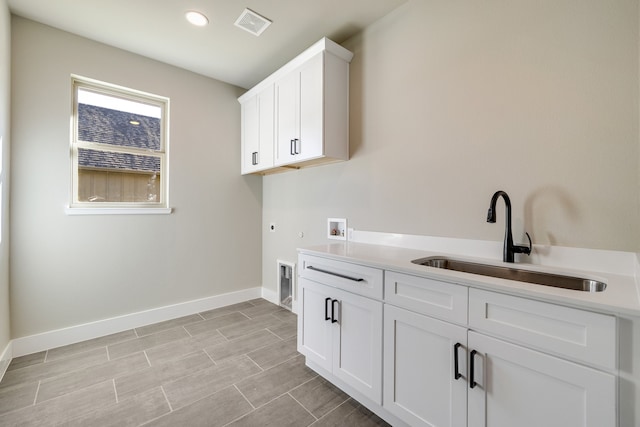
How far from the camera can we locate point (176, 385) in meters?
1.86

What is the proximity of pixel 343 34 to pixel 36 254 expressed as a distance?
3.21m

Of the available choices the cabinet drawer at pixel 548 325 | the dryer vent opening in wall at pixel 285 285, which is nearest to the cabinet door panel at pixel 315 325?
the cabinet drawer at pixel 548 325

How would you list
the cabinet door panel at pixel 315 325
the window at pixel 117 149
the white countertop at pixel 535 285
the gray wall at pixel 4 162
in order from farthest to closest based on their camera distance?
the window at pixel 117 149
the gray wall at pixel 4 162
the cabinet door panel at pixel 315 325
the white countertop at pixel 535 285

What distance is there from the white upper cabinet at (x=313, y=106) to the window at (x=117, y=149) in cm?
132

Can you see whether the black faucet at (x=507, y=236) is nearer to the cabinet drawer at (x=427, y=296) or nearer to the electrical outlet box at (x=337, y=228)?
the cabinet drawer at (x=427, y=296)

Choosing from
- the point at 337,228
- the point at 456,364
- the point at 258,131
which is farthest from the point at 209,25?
the point at 456,364

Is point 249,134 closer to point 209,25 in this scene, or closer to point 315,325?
point 209,25

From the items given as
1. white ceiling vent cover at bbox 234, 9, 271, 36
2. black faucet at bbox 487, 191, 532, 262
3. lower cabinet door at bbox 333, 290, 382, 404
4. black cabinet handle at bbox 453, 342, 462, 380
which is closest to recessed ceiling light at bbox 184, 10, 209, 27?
white ceiling vent cover at bbox 234, 9, 271, 36

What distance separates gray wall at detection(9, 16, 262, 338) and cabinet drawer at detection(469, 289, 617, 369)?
288 cm

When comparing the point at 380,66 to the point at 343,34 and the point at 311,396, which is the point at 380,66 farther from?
the point at 311,396

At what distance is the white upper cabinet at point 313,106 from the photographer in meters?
2.26

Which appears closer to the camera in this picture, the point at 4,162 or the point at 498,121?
the point at 498,121

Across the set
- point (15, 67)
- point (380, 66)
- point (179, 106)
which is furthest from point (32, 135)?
point (380, 66)

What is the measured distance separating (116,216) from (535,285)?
3243 millimetres
